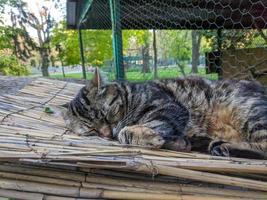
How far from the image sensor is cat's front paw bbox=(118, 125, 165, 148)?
1.15 metres

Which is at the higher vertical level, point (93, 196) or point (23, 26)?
point (23, 26)

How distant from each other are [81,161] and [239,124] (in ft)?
2.13

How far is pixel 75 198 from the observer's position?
94 centimetres

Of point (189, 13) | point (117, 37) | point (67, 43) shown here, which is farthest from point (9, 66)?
point (117, 37)

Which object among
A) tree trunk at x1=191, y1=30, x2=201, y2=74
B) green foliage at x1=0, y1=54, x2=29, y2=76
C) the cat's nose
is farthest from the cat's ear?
green foliage at x1=0, y1=54, x2=29, y2=76

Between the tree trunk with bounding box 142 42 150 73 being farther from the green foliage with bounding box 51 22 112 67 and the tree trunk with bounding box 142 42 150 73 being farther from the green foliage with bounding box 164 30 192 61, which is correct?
the green foliage with bounding box 51 22 112 67

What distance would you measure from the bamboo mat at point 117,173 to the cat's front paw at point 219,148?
12cm

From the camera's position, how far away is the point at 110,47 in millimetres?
5863

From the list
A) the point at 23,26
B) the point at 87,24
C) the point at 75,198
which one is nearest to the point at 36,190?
the point at 75,198

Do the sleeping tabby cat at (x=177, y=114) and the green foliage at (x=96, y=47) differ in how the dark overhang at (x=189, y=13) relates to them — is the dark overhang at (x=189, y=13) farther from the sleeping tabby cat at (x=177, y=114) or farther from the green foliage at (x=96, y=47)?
the green foliage at (x=96, y=47)

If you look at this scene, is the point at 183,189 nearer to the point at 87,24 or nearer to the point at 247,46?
the point at 247,46

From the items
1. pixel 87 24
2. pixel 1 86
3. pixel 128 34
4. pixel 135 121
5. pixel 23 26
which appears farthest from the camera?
pixel 23 26

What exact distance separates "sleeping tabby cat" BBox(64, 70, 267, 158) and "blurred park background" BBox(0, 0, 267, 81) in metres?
0.68

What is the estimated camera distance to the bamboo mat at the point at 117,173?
0.86 meters
